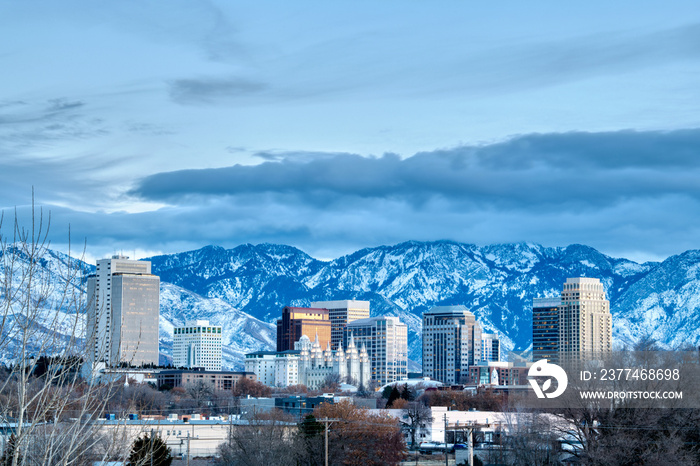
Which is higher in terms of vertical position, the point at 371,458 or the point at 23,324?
the point at 23,324

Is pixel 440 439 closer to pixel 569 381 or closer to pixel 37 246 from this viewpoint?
pixel 569 381

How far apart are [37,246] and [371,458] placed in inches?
3265

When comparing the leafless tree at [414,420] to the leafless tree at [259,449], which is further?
the leafless tree at [414,420]

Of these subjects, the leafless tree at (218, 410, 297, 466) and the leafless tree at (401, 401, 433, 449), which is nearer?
the leafless tree at (218, 410, 297, 466)

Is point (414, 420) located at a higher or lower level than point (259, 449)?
lower

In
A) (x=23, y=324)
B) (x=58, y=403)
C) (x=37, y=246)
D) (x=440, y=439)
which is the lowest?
(x=440, y=439)

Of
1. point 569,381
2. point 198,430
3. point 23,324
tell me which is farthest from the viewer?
point 198,430

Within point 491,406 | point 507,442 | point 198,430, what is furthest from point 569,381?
point 491,406

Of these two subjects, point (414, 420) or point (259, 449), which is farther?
point (414, 420)

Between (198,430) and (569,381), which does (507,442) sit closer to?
(569,381)

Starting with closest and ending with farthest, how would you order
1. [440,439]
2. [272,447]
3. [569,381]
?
[569,381] → [272,447] → [440,439]

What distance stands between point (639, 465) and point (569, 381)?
34.1 feet

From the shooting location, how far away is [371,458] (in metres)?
98.6

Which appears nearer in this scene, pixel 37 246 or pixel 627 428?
pixel 37 246
